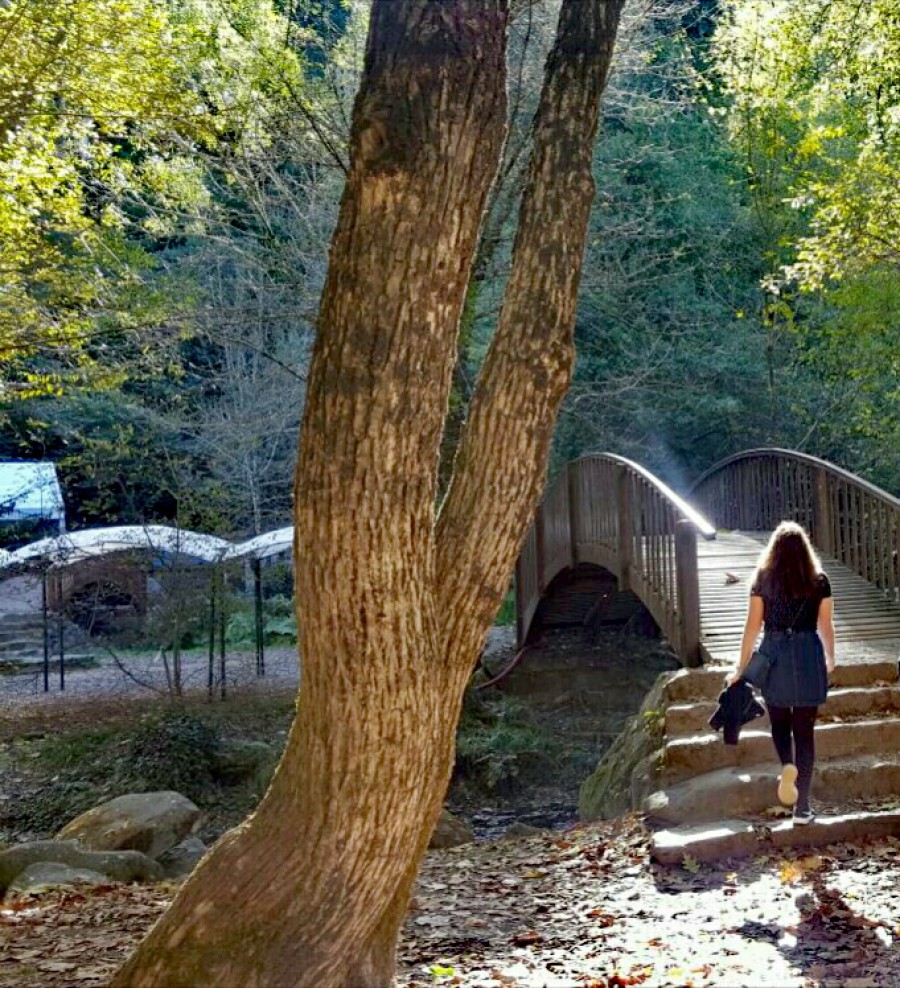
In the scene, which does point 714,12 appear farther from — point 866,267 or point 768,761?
point 768,761

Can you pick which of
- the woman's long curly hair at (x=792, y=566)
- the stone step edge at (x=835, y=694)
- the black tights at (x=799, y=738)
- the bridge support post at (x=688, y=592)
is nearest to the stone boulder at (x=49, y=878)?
the stone step edge at (x=835, y=694)

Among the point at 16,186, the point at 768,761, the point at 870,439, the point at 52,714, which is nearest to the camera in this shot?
the point at 768,761

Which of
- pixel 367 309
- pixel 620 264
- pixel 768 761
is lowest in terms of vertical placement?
pixel 768 761

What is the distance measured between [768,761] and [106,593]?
10.4 meters

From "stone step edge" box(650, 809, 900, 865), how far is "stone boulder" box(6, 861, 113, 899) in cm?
366

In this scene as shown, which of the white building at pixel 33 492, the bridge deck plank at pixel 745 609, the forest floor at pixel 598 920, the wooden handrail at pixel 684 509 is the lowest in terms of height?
the forest floor at pixel 598 920

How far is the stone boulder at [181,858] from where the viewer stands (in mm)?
8555

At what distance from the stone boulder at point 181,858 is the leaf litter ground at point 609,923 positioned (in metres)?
1.53

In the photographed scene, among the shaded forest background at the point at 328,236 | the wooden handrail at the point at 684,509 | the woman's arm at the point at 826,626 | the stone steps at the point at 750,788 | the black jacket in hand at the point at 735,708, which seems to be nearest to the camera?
the woman's arm at the point at 826,626

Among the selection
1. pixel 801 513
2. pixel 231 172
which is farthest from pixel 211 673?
pixel 801 513

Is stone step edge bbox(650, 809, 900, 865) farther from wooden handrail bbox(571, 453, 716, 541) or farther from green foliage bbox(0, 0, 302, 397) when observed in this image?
green foliage bbox(0, 0, 302, 397)

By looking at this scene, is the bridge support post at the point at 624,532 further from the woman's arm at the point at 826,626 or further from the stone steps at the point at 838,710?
the woman's arm at the point at 826,626

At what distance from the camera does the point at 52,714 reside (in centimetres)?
1516

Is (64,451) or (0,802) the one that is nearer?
(0,802)
